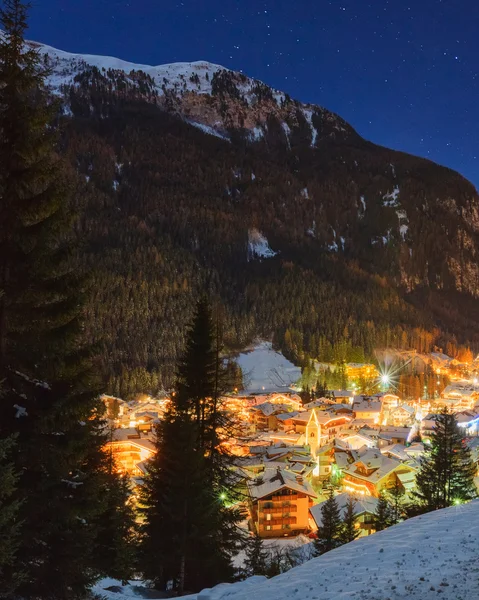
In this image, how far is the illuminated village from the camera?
39.3 meters

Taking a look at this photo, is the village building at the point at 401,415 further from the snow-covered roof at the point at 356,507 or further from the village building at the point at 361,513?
the village building at the point at 361,513

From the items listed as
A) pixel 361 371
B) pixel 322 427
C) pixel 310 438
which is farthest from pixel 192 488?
pixel 361 371

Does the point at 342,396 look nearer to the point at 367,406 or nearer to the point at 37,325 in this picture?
the point at 367,406

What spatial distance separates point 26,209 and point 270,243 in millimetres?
190019

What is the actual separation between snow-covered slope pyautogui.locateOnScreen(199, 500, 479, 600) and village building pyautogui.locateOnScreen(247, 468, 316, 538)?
27.0 metres

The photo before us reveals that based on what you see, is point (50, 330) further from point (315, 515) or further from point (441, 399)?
point (441, 399)

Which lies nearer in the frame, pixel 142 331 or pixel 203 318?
pixel 203 318

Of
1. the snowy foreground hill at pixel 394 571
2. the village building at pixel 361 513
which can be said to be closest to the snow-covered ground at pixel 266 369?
the village building at pixel 361 513

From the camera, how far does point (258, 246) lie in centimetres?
19188

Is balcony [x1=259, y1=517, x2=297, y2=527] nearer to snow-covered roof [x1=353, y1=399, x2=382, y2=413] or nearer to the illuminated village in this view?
the illuminated village

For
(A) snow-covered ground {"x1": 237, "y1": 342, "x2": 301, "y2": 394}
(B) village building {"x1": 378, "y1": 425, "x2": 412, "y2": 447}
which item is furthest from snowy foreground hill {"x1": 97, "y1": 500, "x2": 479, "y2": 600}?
(A) snow-covered ground {"x1": 237, "y1": 342, "x2": 301, "y2": 394}

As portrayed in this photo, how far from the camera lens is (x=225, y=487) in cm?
1702

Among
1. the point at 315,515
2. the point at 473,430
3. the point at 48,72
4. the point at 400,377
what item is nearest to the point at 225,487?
the point at 48,72

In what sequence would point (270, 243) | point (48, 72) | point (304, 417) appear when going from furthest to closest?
point (270, 243) < point (304, 417) < point (48, 72)
